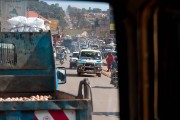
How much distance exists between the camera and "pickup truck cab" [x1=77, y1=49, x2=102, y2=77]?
30297 millimetres

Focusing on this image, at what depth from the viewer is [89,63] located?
1190 inches

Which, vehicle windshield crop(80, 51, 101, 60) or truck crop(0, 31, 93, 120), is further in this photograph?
vehicle windshield crop(80, 51, 101, 60)

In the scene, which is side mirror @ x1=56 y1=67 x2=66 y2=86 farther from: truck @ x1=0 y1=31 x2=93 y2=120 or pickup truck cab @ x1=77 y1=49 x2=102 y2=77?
pickup truck cab @ x1=77 y1=49 x2=102 y2=77

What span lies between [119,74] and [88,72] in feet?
95.8

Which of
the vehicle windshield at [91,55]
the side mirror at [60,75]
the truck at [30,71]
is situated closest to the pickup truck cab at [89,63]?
the vehicle windshield at [91,55]

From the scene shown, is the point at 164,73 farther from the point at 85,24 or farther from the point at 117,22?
the point at 85,24

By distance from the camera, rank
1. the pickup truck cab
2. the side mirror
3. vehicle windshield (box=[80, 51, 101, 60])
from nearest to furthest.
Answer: the side mirror
the pickup truck cab
vehicle windshield (box=[80, 51, 101, 60])

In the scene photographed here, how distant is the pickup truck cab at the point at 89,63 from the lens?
99.4ft

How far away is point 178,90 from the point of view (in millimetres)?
2084

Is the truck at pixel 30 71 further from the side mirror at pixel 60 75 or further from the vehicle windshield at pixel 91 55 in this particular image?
the vehicle windshield at pixel 91 55

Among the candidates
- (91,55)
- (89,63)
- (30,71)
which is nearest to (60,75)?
(30,71)

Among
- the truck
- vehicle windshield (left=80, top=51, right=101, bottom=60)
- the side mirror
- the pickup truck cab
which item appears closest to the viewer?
the truck

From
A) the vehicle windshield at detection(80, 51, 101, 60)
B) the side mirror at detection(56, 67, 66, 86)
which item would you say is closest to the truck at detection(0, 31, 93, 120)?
the side mirror at detection(56, 67, 66, 86)

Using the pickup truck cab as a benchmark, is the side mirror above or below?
above
